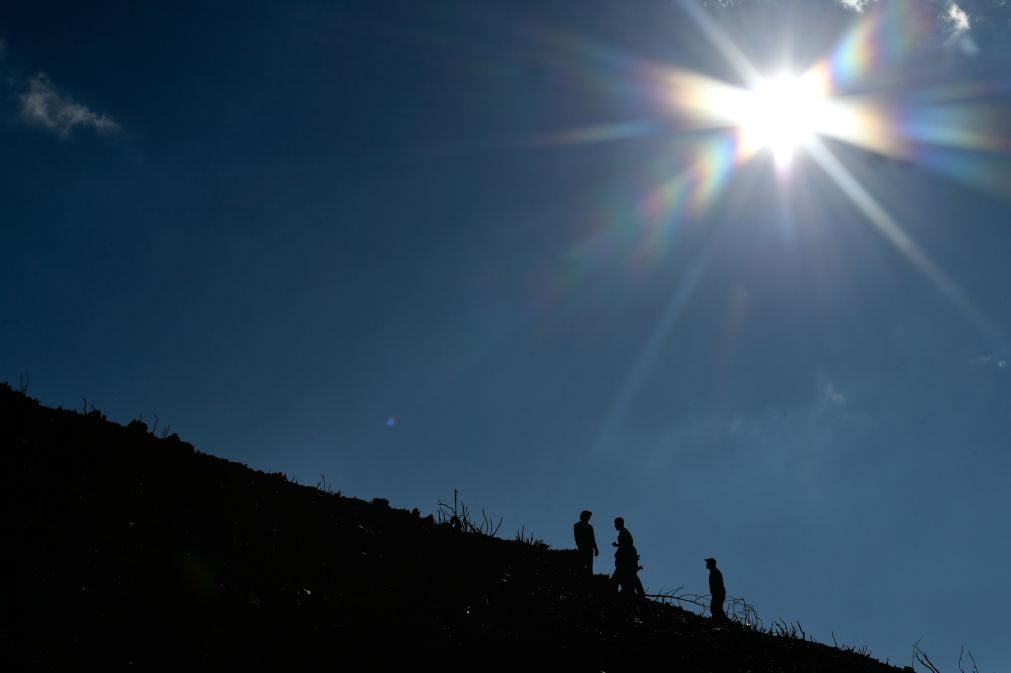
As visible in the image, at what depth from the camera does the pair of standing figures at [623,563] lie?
15.6 m

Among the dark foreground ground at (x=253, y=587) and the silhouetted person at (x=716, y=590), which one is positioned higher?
the silhouetted person at (x=716, y=590)

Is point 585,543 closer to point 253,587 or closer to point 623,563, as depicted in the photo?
point 623,563

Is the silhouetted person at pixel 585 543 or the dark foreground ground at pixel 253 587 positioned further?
the silhouetted person at pixel 585 543

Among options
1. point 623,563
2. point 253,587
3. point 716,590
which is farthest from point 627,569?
point 253,587

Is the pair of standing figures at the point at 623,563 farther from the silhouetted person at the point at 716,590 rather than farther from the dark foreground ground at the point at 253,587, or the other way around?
the dark foreground ground at the point at 253,587

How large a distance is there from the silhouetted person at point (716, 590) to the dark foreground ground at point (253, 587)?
249cm

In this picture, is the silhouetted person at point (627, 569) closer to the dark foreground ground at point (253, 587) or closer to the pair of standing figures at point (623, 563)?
the pair of standing figures at point (623, 563)

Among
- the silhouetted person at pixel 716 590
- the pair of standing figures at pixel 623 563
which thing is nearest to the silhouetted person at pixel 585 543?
the pair of standing figures at pixel 623 563

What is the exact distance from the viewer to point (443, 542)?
1339 centimetres

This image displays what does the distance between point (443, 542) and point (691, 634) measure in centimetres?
454

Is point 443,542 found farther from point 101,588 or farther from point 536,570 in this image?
point 101,588

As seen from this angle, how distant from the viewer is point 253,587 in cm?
895

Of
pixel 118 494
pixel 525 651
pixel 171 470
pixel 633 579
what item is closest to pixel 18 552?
pixel 118 494

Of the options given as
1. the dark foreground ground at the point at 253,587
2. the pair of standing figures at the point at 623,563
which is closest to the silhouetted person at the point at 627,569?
the pair of standing figures at the point at 623,563
